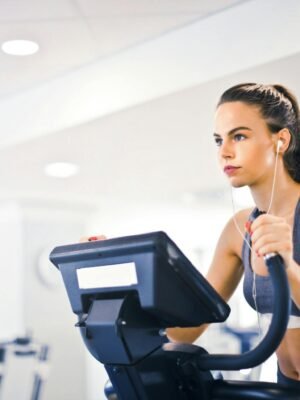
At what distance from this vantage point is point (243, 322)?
345 inches

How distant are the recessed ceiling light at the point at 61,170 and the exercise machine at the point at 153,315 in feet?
11.1

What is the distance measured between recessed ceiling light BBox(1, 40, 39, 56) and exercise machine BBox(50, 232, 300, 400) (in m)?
1.79

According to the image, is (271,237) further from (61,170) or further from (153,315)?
(61,170)

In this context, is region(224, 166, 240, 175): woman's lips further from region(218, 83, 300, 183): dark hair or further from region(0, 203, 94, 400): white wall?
region(0, 203, 94, 400): white wall

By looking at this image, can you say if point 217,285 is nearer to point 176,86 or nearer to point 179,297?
point 179,297

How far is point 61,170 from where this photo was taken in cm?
461

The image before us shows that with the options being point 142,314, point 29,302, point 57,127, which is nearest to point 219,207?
point 29,302

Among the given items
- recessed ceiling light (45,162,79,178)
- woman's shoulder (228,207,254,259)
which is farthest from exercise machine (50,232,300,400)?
recessed ceiling light (45,162,79,178)

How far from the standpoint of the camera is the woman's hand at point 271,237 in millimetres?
896

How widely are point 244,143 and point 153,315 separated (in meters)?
0.42

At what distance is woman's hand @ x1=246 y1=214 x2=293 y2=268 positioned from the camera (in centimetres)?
90

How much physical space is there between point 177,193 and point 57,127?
3.03m

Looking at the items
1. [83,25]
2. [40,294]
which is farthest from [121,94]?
[40,294]

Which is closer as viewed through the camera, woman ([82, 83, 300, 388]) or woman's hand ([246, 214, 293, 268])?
woman's hand ([246, 214, 293, 268])
